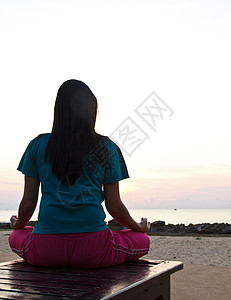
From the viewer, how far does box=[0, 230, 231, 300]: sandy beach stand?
13.8 feet

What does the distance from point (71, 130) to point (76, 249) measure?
2.59 ft

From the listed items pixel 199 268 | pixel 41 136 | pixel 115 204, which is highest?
pixel 41 136

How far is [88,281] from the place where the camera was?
208 cm

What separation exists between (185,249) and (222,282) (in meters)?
3.82

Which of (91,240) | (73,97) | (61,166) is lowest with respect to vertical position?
(91,240)

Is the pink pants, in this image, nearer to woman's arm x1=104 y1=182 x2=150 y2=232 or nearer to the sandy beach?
woman's arm x1=104 y1=182 x2=150 y2=232

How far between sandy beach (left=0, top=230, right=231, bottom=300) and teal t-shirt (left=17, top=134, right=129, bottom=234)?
6.87 ft

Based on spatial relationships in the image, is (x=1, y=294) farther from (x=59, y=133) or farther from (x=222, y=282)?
(x=222, y=282)

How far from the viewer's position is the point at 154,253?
7.98 metres

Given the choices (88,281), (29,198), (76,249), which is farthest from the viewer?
(29,198)

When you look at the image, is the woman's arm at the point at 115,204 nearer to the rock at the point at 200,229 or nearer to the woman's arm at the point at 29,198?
the woman's arm at the point at 29,198

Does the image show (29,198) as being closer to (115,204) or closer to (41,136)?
(41,136)

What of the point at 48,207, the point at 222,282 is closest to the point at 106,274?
the point at 48,207

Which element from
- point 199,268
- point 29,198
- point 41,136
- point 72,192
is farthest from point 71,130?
point 199,268
